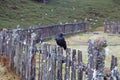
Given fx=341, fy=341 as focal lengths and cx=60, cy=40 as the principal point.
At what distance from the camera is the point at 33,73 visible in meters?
9.13

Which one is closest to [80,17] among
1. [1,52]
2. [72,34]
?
[72,34]

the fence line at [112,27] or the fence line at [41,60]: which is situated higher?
the fence line at [41,60]

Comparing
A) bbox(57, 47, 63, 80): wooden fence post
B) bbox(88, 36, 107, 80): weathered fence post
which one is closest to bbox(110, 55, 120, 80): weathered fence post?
bbox(88, 36, 107, 80): weathered fence post

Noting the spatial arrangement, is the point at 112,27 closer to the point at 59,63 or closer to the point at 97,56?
the point at 59,63

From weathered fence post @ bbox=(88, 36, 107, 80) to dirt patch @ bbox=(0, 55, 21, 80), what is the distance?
4.20 m

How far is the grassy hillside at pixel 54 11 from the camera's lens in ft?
103

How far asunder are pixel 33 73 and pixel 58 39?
4.49 metres

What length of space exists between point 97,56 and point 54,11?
3125cm

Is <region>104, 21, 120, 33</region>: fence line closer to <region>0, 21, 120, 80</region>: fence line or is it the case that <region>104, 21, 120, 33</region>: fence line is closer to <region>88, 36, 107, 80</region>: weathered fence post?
<region>0, 21, 120, 80</region>: fence line

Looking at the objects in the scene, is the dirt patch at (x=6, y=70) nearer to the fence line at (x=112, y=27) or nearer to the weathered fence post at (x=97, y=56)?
the weathered fence post at (x=97, y=56)

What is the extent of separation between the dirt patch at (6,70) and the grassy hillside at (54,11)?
17.3 meters

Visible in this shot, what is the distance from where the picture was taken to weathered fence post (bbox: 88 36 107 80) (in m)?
5.82

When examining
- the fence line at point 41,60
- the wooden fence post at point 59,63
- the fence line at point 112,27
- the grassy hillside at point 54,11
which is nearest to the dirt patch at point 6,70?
the fence line at point 41,60

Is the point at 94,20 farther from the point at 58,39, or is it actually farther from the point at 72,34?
the point at 58,39
